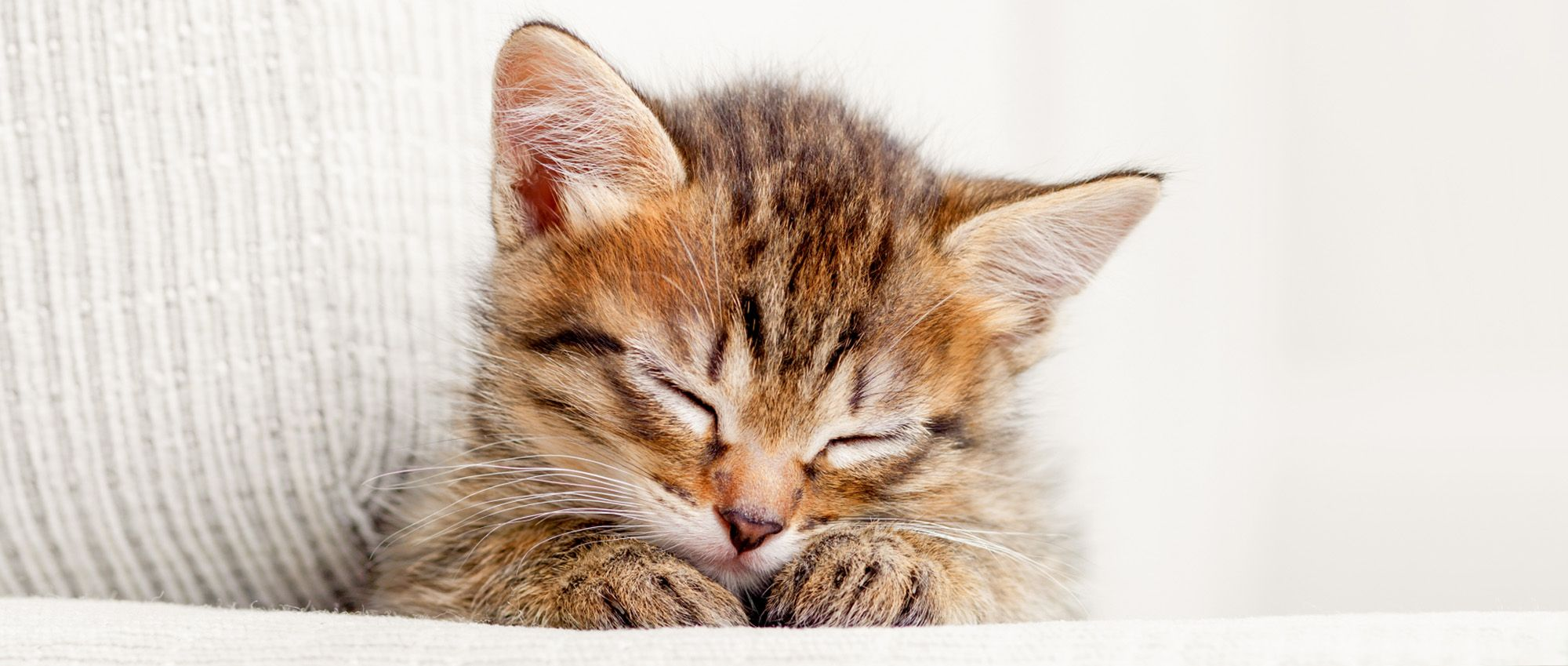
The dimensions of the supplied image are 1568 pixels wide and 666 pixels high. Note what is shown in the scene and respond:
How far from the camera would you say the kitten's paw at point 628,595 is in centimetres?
95

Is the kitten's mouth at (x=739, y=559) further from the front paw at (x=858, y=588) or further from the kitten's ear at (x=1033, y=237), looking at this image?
the kitten's ear at (x=1033, y=237)

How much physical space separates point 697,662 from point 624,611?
0.19 meters

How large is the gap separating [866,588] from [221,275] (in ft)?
2.44

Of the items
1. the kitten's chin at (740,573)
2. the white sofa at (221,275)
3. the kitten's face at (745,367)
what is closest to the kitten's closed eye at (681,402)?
the kitten's face at (745,367)

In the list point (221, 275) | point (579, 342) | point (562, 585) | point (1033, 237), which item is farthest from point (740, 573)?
point (221, 275)

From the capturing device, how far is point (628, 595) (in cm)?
96

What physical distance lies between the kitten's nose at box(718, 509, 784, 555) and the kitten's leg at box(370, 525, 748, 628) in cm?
4

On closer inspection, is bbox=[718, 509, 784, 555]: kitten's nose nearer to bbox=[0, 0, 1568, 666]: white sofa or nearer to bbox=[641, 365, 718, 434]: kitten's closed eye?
bbox=[641, 365, 718, 434]: kitten's closed eye

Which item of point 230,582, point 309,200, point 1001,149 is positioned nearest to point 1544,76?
point 1001,149

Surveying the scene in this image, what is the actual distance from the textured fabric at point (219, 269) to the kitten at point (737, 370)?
0.15m

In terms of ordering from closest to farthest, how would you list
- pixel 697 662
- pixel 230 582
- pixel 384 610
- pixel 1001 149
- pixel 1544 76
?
pixel 697 662 → pixel 384 610 → pixel 230 582 → pixel 1544 76 → pixel 1001 149

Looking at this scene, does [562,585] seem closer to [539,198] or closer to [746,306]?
[746,306]

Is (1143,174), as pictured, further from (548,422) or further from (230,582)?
(230,582)

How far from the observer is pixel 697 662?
78 centimetres
